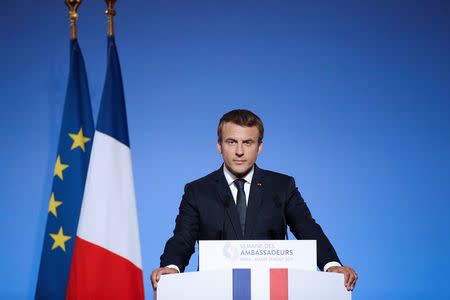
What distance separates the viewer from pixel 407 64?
3660mm

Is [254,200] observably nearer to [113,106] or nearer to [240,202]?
[240,202]

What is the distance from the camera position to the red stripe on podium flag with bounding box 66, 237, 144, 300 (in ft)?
8.14

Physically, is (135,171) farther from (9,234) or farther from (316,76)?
(316,76)

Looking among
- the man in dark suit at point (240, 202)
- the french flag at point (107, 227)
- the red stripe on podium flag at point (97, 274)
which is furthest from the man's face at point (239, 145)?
the red stripe on podium flag at point (97, 274)

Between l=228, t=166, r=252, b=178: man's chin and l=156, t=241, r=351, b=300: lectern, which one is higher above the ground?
l=228, t=166, r=252, b=178: man's chin

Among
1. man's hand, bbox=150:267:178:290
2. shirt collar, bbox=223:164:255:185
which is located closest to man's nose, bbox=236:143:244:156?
shirt collar, bbox=223:164:255:185

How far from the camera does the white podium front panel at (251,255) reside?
1.49m

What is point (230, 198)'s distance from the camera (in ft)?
6.87

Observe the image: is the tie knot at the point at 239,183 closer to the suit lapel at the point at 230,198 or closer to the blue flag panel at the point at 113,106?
the suit lapel at the point at 230,198

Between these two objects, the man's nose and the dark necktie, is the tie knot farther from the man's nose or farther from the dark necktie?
the man's nose

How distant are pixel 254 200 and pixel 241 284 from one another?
0.69 meters

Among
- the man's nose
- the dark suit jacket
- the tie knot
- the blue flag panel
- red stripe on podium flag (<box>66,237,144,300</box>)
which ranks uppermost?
the blue flag panel

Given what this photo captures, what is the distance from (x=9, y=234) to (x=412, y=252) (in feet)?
10.6

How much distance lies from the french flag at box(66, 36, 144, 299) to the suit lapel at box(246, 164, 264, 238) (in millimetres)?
840
